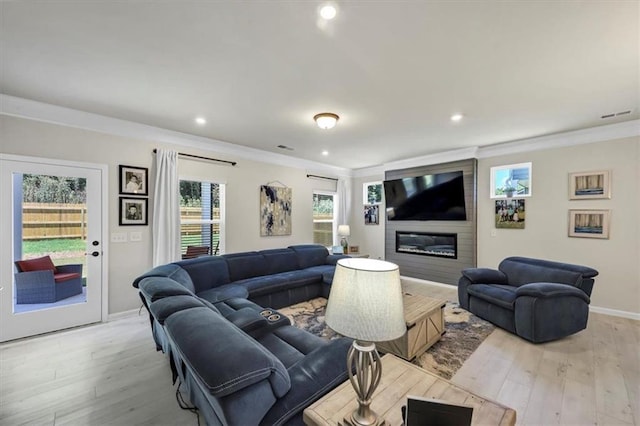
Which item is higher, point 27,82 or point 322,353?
point 27,82

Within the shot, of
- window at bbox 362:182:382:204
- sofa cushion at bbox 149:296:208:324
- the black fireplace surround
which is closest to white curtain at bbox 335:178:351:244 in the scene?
window at bbox 362:182:382:204

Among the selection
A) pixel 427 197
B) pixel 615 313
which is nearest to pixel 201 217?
pixel 427 197

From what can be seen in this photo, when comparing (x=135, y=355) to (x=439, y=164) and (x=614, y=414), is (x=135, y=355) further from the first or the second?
(x=439, y=164)

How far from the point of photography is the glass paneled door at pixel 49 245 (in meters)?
2.94

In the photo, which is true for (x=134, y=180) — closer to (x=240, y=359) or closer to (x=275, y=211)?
(x=275, y=211)

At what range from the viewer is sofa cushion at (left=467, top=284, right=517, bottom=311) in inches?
123

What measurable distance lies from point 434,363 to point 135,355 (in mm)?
2980

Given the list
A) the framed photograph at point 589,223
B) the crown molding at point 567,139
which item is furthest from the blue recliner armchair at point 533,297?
the crown molding at point 567,139

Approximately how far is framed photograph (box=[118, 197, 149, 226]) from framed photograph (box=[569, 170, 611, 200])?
255 inches

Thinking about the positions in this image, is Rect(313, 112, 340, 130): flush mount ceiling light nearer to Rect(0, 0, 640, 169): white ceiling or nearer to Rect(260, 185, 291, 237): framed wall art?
Rect(0, 0, 640, 169): white ceiling

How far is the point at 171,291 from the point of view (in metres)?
2.04

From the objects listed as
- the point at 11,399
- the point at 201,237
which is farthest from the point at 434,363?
the point at 201,237

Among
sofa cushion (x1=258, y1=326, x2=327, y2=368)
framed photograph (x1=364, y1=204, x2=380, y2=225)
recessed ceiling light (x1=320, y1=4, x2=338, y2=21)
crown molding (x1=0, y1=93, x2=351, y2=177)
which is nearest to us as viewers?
recessed ceiling light (x1=320, y1=4, x2=338, y2=21)

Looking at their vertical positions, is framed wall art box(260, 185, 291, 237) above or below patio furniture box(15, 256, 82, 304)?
above
